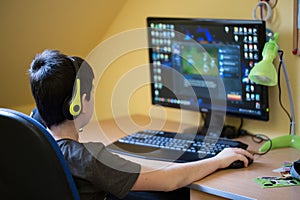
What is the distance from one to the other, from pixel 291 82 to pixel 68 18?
3.59ft

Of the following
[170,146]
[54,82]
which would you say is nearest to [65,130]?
[54,82]

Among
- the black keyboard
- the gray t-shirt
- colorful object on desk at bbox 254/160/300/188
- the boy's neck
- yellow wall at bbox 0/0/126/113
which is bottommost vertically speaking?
colorful object on desk at bbox 254/160/300/188

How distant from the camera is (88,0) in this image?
244 centimetres

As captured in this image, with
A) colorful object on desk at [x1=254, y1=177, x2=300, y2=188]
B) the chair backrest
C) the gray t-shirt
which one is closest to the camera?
the chair backrest

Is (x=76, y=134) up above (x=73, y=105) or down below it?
below

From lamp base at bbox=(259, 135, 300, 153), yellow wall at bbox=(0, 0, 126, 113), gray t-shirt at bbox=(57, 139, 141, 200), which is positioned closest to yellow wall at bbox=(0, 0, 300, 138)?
yellow wall at bbox=(0, 0, 126, 113)

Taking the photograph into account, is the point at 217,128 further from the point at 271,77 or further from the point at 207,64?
the point at 271,77

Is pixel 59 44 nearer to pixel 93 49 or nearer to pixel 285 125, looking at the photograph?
pixel 93 49

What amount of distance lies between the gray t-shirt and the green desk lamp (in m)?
0.66

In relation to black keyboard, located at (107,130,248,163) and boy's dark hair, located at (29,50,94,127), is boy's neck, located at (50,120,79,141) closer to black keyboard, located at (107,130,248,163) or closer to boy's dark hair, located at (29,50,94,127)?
boy's dark hair, located at (29,50,94,127)

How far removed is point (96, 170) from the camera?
1526 millimetres

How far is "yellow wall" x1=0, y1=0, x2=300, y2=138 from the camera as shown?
2156 millimetres

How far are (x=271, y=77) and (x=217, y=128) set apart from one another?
0.43 metres

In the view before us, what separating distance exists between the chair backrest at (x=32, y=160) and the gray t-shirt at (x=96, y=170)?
3.0 inches
